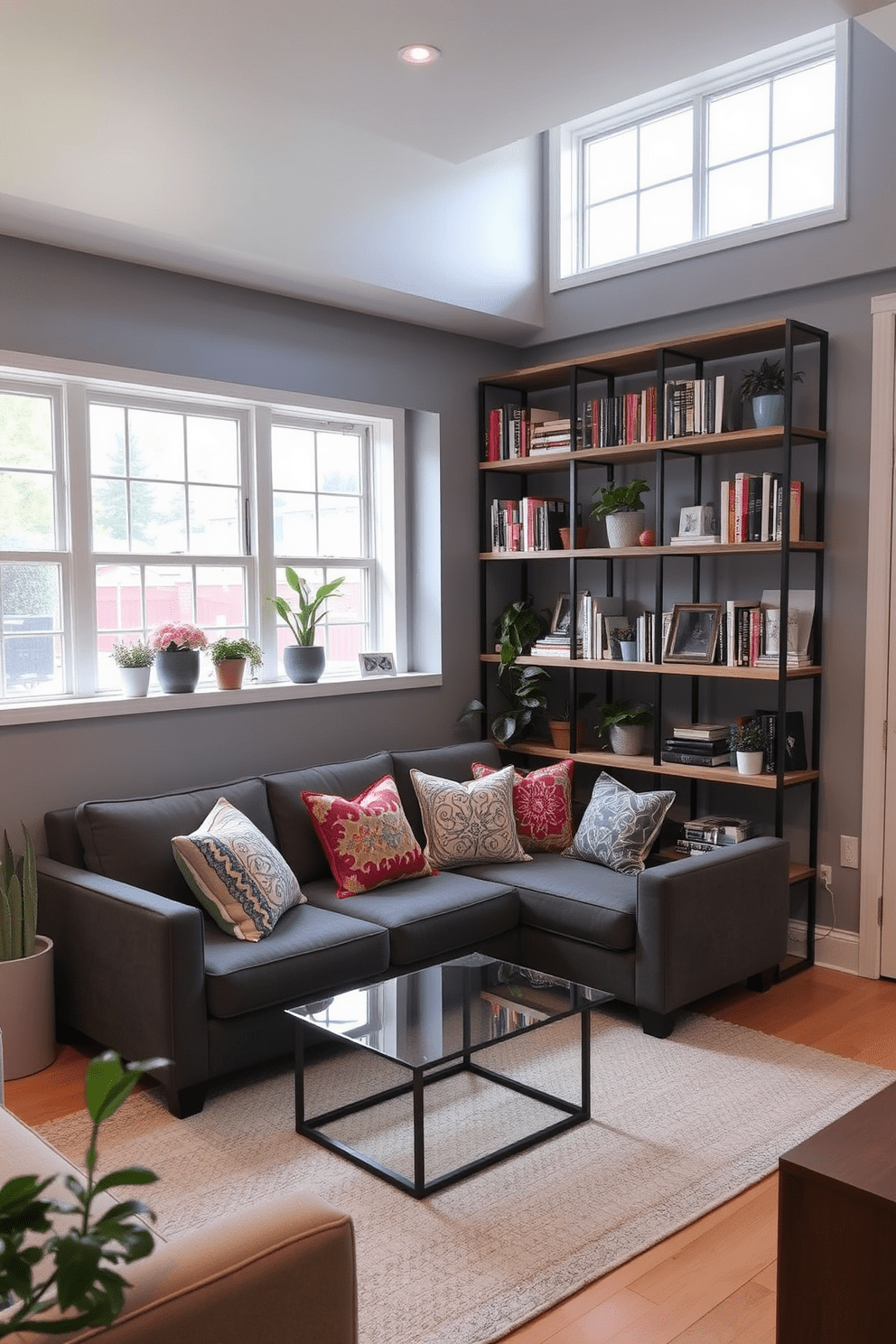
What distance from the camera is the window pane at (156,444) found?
13.6 ft

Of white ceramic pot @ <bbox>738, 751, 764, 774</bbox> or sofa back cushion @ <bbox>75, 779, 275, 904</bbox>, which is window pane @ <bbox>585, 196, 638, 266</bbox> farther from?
sofa back cushion @ <bbox>75, 779, 275, 904</bbox>

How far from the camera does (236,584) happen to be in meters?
4.50

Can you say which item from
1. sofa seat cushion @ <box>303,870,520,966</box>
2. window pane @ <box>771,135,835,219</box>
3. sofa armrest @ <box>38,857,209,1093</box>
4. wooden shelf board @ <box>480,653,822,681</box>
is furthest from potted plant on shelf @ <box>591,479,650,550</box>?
sofa armrest @ <box>38,857,209,1093</box>

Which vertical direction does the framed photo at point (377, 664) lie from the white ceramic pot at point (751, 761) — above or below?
above

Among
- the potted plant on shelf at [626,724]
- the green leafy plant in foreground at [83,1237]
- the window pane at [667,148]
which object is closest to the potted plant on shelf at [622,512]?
the potted plant on shelf at [626,724]

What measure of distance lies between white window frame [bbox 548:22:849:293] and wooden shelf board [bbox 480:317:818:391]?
397 mm

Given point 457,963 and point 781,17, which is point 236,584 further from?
point 781,17

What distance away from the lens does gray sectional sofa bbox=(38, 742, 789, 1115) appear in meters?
3.09

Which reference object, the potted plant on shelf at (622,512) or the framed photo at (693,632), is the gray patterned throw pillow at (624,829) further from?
the potted plant on shelf at (622,512)

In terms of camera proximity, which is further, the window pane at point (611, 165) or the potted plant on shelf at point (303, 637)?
the window pane at point (611, 165)

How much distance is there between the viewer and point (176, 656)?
407 centimetres

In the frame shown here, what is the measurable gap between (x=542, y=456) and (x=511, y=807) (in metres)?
1.58

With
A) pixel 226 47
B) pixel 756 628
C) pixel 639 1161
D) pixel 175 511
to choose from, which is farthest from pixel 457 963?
pixel 226 47

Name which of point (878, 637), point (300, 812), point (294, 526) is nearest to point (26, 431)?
point (294, 526)
